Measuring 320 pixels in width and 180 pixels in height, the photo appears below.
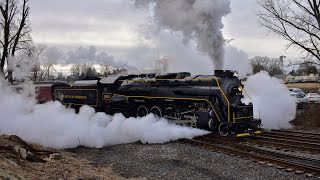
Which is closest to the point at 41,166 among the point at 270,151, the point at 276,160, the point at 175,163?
the point at 175,163

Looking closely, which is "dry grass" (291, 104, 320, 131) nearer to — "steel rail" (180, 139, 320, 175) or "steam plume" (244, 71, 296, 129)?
"steam plume" (244, 71, 296, 129)

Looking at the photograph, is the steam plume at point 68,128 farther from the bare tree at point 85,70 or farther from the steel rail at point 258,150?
the bare tree at point 85,70

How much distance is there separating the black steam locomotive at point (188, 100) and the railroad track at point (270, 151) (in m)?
0.45

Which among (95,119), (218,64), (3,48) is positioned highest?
(3,48)

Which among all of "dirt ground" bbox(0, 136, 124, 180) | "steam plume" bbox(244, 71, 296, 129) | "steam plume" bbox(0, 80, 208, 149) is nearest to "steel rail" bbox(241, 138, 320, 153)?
"steam plume" bbox(0, 80, 208, 149)

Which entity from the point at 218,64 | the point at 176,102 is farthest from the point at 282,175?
the point at 218,64

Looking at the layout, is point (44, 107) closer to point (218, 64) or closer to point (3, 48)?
point (218, 64)

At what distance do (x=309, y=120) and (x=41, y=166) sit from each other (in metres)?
14.3

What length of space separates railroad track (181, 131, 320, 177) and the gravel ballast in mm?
349

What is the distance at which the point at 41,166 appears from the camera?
8.35 metres

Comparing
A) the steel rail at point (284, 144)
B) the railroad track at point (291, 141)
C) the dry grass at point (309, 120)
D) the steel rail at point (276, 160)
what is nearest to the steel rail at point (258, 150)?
the steel rail at point (276, 160)

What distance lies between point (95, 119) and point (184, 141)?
3869 millimetres

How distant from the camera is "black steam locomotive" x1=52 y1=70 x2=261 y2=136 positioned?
12.7 m

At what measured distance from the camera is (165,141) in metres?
12.6
